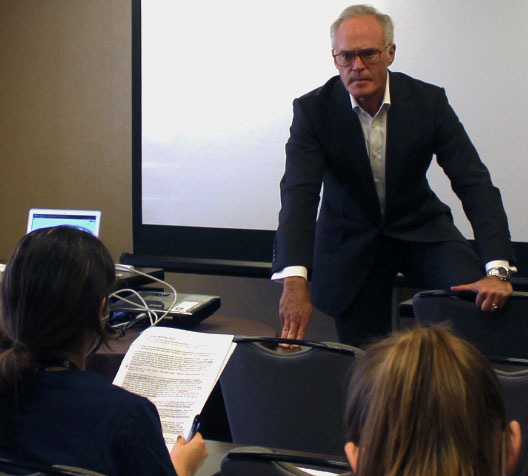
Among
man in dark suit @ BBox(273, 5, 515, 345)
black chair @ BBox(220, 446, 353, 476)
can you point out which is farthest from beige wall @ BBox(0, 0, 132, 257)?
black chair @ BBox(220, 446, 353, 476)

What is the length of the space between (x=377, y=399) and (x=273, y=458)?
19 centimetres

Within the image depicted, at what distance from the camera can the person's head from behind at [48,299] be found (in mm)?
1106

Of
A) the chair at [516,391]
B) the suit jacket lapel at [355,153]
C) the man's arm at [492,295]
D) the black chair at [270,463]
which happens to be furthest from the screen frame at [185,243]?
the black chair at [270,463]

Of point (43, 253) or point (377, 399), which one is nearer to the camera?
point (377, 399)

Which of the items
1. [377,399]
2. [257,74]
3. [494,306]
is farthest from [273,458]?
[257,74]

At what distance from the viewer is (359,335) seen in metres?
2.36

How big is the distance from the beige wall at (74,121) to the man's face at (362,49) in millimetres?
1672

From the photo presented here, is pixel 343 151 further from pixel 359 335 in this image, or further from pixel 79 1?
pixel 79 1

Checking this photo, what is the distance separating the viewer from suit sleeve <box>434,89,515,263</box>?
205 cm

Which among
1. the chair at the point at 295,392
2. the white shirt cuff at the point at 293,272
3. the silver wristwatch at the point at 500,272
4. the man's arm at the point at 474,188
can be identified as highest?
the man's arm at the point at 474,188

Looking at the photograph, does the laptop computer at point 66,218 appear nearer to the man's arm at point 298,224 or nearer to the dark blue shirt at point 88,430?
the man's arm at point 298,224

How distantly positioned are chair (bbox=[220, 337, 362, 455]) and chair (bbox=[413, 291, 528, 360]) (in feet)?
1.23

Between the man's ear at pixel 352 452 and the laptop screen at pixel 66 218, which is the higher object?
the laptop screen at pixel 66 218

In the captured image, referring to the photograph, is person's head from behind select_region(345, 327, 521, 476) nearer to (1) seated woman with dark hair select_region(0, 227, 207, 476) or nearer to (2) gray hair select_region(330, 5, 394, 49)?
(1) seated woman with dark hair select_region(0, 227, 207, 476)
